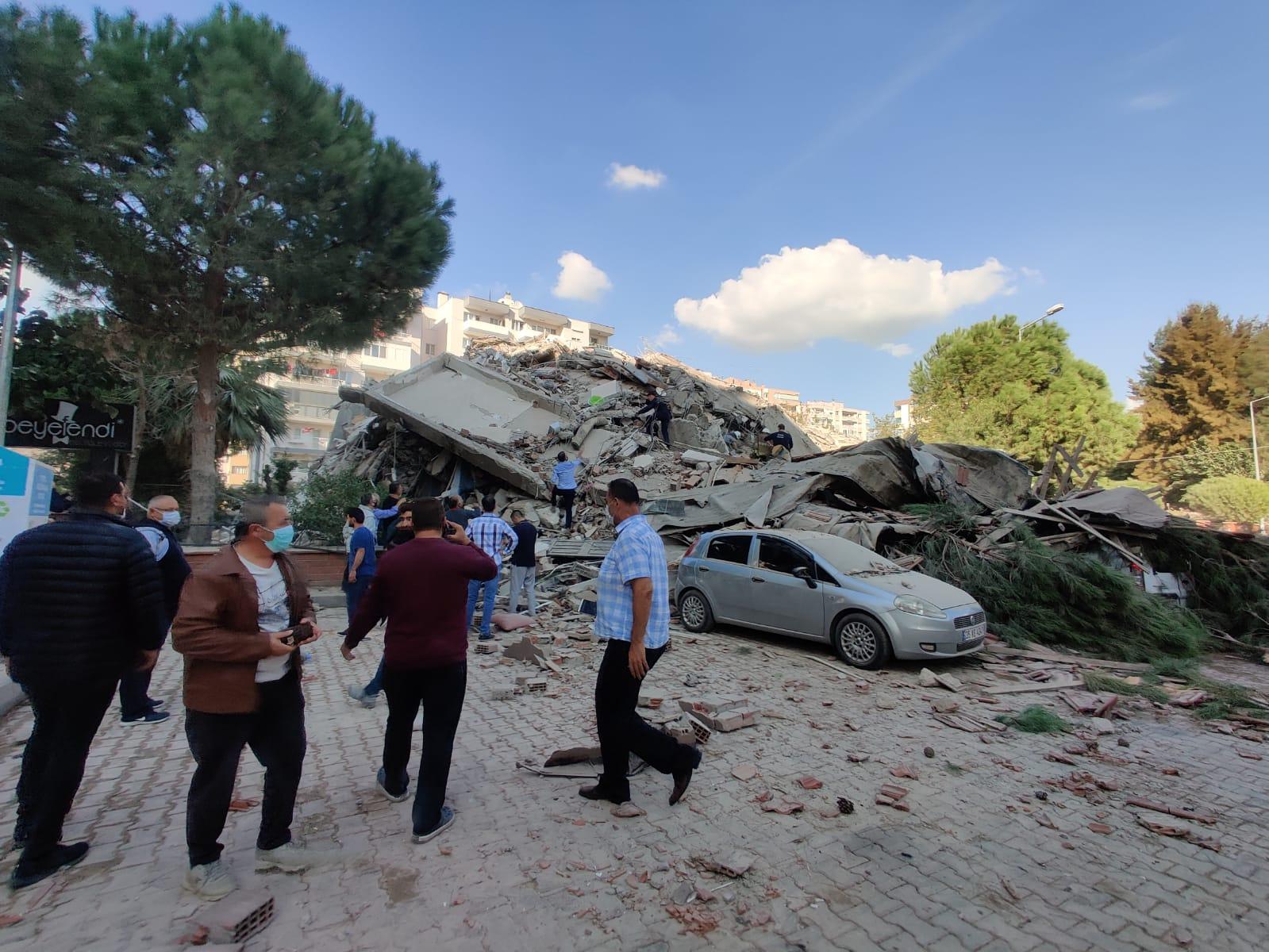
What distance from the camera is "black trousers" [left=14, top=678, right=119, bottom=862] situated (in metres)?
2.96

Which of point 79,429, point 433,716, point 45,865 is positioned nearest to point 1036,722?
point 433,716

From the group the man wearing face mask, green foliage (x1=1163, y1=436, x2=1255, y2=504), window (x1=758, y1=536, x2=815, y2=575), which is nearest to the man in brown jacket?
the man wearing face mask

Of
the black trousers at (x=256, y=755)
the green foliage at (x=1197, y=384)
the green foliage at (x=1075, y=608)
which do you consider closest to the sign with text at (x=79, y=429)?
the black trousers at (x=256, y=755)

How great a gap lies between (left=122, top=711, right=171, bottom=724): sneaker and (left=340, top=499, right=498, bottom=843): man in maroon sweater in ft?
10.7

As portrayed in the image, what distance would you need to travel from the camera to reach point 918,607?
7191 millimetres

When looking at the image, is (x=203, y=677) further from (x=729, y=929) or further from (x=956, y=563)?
(x=956, y=563)

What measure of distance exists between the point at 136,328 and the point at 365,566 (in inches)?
424

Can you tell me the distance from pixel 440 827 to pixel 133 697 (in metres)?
3.64

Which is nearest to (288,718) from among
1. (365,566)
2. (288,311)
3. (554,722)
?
(554,722)

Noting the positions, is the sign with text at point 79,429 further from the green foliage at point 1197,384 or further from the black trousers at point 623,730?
the green foliage at point 1197,384

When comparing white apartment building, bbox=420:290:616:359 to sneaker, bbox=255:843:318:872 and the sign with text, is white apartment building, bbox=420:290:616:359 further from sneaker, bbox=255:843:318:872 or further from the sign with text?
sneaker, bbox=255:843:318:872

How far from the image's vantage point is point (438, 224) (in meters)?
15.6

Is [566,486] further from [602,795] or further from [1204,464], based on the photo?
[1204,464]

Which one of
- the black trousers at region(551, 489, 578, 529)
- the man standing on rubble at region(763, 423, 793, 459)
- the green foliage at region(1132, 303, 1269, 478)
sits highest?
the green foliage at region(1132, 303, 1269, 478)
